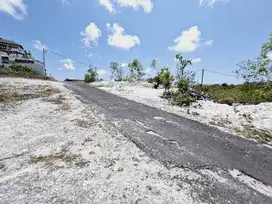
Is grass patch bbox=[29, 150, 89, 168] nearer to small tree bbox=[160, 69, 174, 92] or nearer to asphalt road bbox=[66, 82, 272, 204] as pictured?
asphalt road bbox=[66, 82, 272, 204]

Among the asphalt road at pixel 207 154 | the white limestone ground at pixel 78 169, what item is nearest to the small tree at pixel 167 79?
the asphalt road at pixel 207 154

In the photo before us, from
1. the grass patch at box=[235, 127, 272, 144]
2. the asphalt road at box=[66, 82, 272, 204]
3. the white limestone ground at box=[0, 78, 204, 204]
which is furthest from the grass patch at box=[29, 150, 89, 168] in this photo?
the grass patch at box=[235, 127, 272, 144]

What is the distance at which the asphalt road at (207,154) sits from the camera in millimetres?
1998

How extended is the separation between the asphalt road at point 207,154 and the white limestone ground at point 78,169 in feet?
0.85

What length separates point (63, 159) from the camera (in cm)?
248

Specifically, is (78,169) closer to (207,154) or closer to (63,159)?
(63,159)

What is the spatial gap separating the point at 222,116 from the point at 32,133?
5399 millimetres

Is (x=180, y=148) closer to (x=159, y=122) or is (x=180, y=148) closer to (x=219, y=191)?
(x=219, y=191)

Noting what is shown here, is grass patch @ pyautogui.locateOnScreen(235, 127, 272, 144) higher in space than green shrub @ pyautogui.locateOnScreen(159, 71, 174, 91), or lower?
lower

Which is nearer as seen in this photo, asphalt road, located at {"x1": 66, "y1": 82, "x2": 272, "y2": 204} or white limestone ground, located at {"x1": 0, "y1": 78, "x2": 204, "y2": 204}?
white limestone ground, located at {"x1": 0, "y1": 78, "x2": 204, "y2": 204}

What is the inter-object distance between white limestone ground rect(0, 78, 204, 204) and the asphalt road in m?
0.26

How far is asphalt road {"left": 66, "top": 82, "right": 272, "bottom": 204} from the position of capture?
200cm

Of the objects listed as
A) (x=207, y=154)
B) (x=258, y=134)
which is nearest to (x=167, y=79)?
(x=258, y=134)

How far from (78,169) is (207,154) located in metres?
2.17
